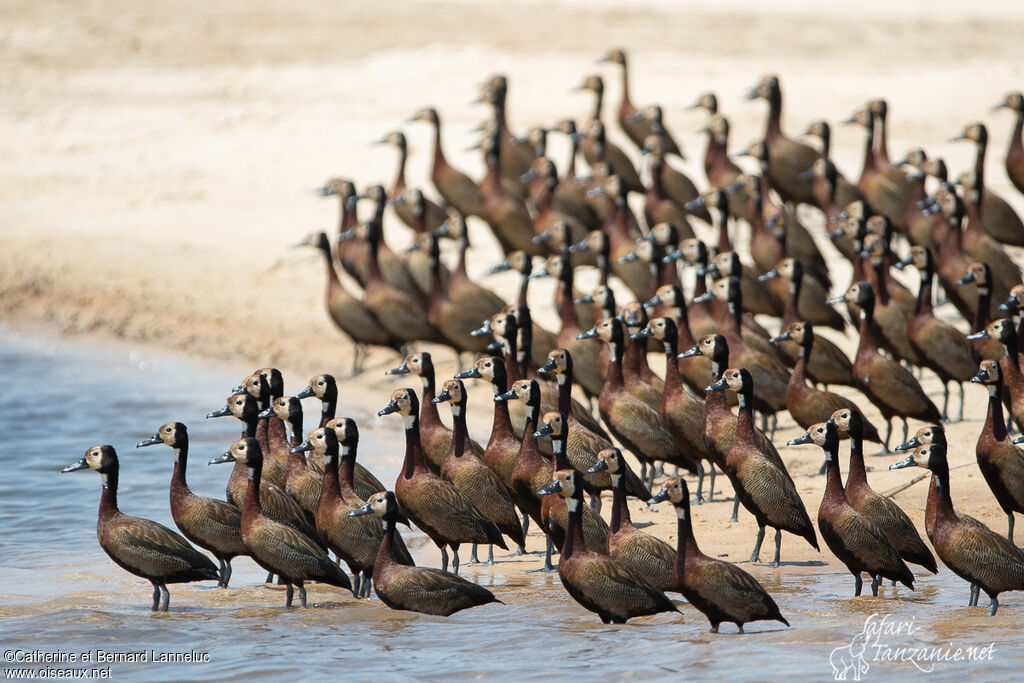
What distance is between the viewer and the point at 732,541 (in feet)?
38.7

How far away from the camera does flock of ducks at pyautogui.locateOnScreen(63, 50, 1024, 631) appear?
10.3 meters

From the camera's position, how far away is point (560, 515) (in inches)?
429

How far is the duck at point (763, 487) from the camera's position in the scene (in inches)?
433

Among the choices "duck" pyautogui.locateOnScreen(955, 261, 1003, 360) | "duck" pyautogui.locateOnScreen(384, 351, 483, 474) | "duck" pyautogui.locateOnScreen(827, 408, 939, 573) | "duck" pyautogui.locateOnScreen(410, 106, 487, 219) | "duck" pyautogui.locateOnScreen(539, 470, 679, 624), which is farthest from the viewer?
"duck" pyautogui.locateOnScreen(410, 106, 487, 219)

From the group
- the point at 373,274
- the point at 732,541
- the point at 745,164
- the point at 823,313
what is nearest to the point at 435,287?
the point at 373,274

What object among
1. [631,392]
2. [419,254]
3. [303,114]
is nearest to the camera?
[631,392]

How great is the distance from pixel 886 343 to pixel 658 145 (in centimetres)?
471

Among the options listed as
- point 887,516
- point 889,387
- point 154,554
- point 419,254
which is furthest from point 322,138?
point 887,516

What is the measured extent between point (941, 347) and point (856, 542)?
4564 mm

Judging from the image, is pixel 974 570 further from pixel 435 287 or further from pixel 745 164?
pixel 745 164

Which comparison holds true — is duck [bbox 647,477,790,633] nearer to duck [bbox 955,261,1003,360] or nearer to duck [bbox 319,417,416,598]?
duck [bbox 319,417,416,598]

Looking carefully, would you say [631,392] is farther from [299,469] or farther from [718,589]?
[718,589]

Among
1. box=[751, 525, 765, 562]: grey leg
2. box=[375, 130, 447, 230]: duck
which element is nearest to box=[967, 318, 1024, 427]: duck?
box=[751, 525, 765, 562]: grey leg

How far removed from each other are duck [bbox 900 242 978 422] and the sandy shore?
0.50m
